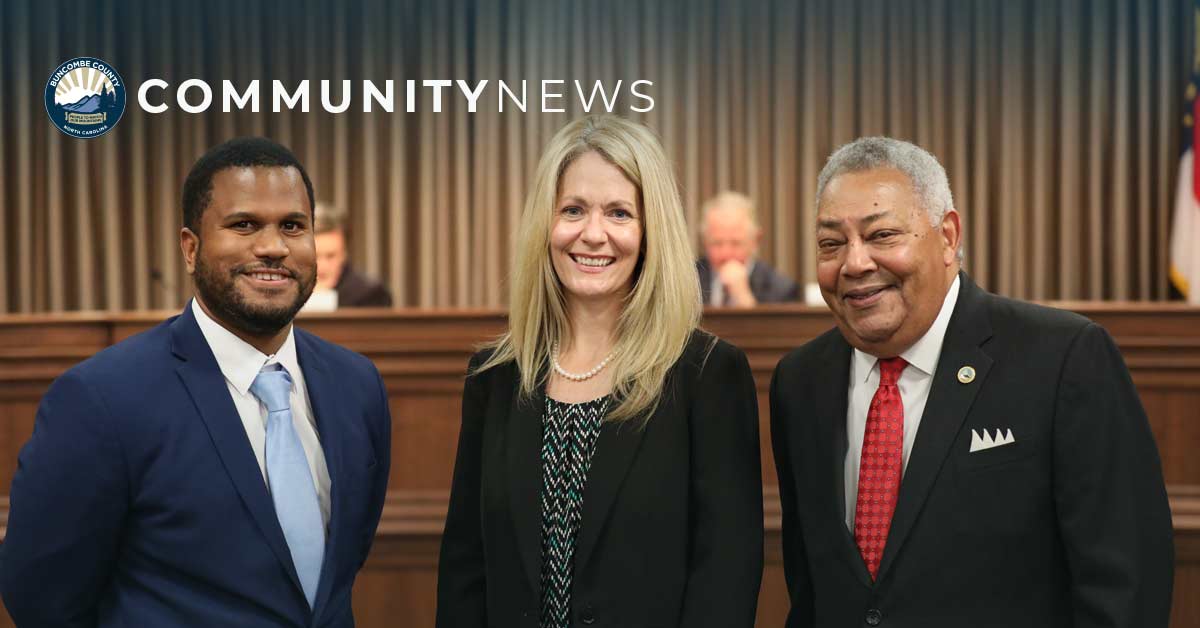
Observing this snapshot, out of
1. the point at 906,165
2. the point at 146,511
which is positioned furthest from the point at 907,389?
the point at 146,511

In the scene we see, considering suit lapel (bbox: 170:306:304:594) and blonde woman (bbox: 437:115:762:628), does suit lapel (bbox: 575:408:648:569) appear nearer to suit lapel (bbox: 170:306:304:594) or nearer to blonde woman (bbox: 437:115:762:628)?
blonde woman (bbox: 437:115:762:628)

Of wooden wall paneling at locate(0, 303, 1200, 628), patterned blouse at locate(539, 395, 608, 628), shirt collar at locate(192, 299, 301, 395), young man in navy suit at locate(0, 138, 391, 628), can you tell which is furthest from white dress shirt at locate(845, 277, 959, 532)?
wooden wall paneling at locate(0, 303, 1200, 628)

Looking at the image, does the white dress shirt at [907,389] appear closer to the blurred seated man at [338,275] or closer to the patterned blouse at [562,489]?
the patterned blouse at [562,489]

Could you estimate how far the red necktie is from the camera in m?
1.92

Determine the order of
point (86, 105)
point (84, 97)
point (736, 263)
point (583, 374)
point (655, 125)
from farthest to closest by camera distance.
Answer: point (655, 125) → point (736, 263) → point (86, 105) → point (84, 97) → point (583, 374)

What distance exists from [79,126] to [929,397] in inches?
118

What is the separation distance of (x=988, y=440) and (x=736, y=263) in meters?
4.25

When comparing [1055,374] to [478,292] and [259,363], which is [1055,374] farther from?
[478,292]

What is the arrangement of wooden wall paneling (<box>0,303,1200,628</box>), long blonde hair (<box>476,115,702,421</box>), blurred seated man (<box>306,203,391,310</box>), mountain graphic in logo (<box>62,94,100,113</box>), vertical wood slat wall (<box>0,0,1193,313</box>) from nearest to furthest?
long blonde hair (<box>476,115,702,421</box>), wooden wall paneling (<box>0,303,1200,628</box>), mountain graphic in logo (<box>62,94,100,113</box>), blurred seated man (<box>306,203,391,310</box>), vertical wood slat wall (<box>0,0,1193,313</box>)

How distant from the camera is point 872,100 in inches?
304

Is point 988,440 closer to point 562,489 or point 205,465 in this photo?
point 562,489

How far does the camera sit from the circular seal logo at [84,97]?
3.77 metres

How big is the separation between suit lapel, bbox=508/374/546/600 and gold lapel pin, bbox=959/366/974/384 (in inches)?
27.3

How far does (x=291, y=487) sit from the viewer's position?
1881 mm
